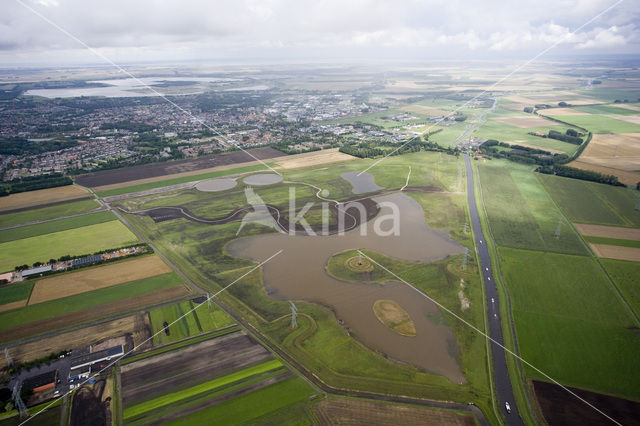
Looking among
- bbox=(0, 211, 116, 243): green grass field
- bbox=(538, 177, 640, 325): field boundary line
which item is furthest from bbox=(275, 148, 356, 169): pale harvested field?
bbox=(538, 177, 640, 325): field boundary line

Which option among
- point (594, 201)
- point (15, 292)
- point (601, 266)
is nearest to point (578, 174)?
point (594, 201)

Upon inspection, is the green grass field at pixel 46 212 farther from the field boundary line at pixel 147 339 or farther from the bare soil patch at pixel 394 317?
the bare soil patch at pixel 394 317

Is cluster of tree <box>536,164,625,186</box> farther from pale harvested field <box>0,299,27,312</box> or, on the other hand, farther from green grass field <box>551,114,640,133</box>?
pale harvested field <box>0,299,27,312</box>

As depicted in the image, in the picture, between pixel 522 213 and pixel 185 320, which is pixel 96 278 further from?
pixel 522 213

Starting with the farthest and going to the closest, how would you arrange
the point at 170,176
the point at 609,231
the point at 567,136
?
the point at 567,136, the point at 170,176, the point at 609,231

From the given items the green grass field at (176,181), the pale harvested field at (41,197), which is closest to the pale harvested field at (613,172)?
the green grass field at (176,181)

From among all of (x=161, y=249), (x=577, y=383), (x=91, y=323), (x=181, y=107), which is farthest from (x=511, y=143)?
(x=181, y=107)
